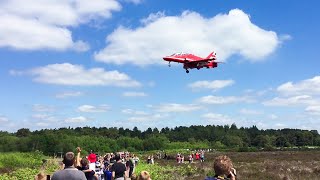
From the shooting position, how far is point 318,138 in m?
171

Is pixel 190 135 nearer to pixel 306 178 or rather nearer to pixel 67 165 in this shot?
pixel 306 178

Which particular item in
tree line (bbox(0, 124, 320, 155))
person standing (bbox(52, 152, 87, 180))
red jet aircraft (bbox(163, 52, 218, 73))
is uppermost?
tree line (bbox(0, 124, 320, 155))

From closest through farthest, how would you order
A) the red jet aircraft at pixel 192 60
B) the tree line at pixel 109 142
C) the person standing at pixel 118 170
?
the person standing at pixel 118 170, the red jet aircraft at pixel 192 60, the tree line at pixel 109 142

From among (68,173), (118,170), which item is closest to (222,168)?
(68,173)

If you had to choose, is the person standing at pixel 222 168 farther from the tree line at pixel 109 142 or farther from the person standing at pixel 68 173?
the tree line at pixel 109 142

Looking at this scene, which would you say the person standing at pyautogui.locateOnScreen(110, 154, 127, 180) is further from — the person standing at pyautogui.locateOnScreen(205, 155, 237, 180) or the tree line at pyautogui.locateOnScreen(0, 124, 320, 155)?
the tree line at pyautogui.locateOnScreen(0, 124, 320, 155)

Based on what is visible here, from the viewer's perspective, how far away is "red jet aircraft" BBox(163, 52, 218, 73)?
23.0 meters

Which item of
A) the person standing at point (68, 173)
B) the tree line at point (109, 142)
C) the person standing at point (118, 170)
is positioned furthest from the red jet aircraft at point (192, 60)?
the tree line at point (109, 142)

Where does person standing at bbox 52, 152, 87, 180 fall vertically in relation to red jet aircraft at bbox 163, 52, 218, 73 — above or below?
below

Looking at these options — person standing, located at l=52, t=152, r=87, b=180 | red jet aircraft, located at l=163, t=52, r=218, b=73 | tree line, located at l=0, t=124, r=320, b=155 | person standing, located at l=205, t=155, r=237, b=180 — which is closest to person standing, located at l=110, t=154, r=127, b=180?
person standing, located at l=52, t=152, r=87, b=180

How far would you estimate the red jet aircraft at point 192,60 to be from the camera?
23.0m

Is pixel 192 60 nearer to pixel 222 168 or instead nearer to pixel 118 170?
pixel 118 170

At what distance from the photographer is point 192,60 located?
2312cm

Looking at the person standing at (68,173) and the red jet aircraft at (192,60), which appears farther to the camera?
the red jet aircraft at (192,60)
